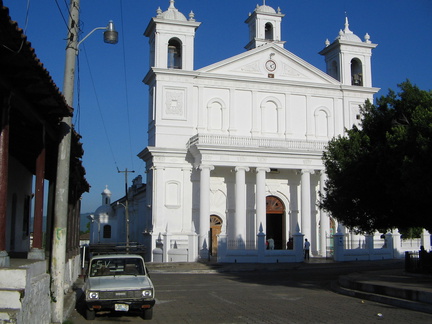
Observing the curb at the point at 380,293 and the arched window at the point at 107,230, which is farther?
the arched window at the point at 107,230

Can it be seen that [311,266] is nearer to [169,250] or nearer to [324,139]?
[169,250]

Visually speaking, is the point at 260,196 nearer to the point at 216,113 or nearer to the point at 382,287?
the point at 216,113

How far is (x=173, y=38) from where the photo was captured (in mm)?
39406

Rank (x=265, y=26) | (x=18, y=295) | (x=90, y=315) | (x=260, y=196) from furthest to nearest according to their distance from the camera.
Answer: (x=265, y=26) → (x=260, y=196) → (x=90, y=315) → (x=18, y=295)

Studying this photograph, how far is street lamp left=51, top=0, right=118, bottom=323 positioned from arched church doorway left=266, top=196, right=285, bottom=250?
2966cm

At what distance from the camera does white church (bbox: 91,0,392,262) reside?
36.2m

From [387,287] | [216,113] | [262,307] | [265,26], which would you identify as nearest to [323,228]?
[216,113]

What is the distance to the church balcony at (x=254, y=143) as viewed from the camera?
35906 millimetres

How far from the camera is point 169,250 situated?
34031 mm

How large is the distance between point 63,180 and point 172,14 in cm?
3062

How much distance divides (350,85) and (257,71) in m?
7.67

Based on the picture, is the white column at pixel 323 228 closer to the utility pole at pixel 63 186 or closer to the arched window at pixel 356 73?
the arched window at pixel 356 73

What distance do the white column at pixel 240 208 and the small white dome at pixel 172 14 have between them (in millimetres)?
12105

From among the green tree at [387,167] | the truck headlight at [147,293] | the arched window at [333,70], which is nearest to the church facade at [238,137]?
the arched window at [333,70]
